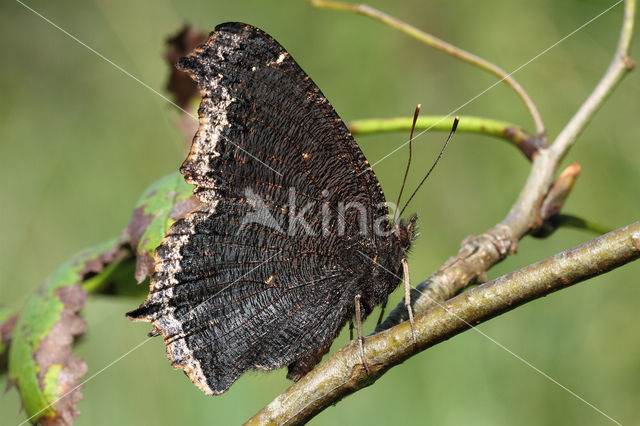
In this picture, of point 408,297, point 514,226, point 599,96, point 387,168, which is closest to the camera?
point 408,297

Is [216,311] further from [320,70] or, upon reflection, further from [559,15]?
[559,15]

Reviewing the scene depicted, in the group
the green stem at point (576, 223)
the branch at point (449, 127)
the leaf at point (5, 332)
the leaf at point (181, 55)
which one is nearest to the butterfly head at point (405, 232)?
the branch at point (449, 127)

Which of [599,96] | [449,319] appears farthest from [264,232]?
[599,96]

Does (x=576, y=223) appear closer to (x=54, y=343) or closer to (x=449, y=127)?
(x=449, y=127)

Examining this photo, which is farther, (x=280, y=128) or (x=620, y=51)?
(x=620, y=51)

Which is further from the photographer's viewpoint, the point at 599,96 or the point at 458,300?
the point at 599,96

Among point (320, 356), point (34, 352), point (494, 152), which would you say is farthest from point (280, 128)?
point (494, 152)
